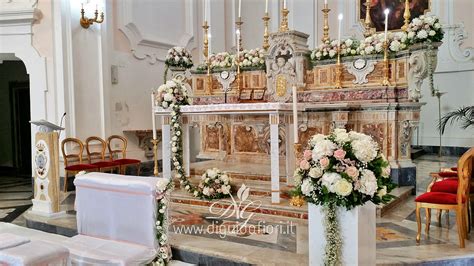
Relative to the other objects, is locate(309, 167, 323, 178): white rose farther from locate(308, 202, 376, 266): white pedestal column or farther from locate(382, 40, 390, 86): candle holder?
locate(382, 40, 390, 86): candle holder

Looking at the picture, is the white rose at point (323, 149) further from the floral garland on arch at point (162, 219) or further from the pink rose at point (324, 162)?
the floral garland on arch at point (162, 219)

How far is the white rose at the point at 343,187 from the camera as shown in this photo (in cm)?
Result: 254

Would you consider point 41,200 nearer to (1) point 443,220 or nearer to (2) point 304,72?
(2) point 304,72

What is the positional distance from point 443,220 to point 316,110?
2.26 m

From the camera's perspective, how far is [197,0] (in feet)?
33.5

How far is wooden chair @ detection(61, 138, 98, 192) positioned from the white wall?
0.34 m

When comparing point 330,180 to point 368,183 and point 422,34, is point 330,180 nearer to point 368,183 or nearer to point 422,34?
point 368,183

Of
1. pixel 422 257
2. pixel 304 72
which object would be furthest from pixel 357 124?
pixel 422 257

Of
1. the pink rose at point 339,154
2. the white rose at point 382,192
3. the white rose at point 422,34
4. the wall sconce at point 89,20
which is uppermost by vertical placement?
the wall sconce at point 89,20

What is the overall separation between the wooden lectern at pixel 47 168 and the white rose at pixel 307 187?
3.33 m

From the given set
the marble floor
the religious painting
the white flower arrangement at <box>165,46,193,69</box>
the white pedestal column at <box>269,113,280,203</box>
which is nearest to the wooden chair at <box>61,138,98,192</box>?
the marble floor

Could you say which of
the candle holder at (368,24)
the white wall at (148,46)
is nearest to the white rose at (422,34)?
the candle holder at (368,24)

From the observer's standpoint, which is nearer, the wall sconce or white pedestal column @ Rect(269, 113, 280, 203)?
white pedestal column @ Rect(269, 113, 280, 203)

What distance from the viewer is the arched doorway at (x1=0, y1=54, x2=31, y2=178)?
9.89 metres
